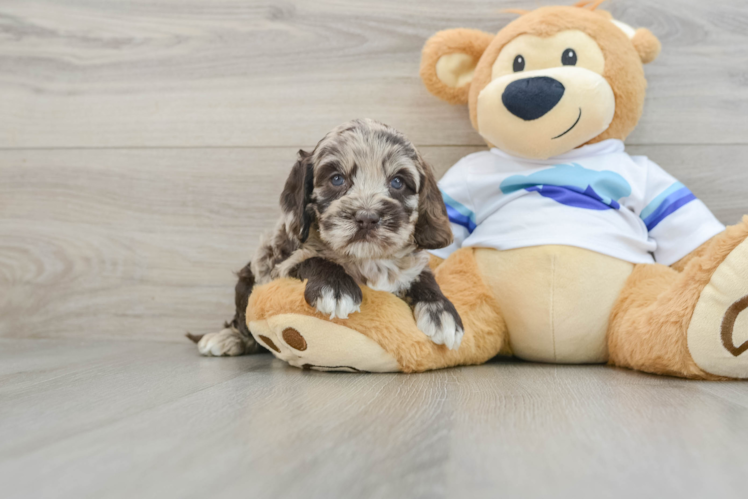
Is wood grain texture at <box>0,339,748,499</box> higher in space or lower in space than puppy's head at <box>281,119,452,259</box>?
lower

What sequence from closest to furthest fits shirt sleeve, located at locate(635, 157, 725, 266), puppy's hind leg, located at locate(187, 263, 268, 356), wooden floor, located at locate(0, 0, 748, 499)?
wooden floor, located at locate(0, 0, 748, 499)
shirt sleeve, located at locate(635, 157, 725, 266)
puppy's hind leg, located at locate(187, 263, 268, 356)

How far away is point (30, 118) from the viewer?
2258mm

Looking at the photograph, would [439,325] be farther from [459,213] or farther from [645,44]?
[645,44]

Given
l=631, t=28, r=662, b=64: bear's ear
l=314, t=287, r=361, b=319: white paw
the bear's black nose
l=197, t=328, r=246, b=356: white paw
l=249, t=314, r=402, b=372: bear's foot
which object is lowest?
l=197, t=328, r=246, b=356: white paw

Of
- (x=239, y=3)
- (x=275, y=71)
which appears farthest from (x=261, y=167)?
(x=239, y=3)

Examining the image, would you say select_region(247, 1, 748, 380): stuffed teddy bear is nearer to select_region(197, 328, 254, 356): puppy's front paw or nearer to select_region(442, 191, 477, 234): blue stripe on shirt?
select_region(442, 191, 477, 234): blue stripe on shirt

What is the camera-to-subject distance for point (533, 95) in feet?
5.07

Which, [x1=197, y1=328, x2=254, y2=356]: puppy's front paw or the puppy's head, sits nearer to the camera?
the puppy's head

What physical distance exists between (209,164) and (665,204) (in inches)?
63.1

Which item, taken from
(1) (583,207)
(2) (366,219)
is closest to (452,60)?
(1) (583,207)

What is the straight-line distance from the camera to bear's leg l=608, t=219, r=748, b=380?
1.25 m

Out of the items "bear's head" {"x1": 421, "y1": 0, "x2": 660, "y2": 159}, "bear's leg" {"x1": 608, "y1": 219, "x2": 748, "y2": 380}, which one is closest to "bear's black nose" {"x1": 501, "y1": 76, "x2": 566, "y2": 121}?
"bear's head" {"x1": 421, "y1": 0, "x2": 660, "y2": 159}

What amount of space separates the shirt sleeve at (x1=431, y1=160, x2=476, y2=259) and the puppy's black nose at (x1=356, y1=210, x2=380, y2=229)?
1.90ft

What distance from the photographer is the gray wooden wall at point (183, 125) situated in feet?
6.70
